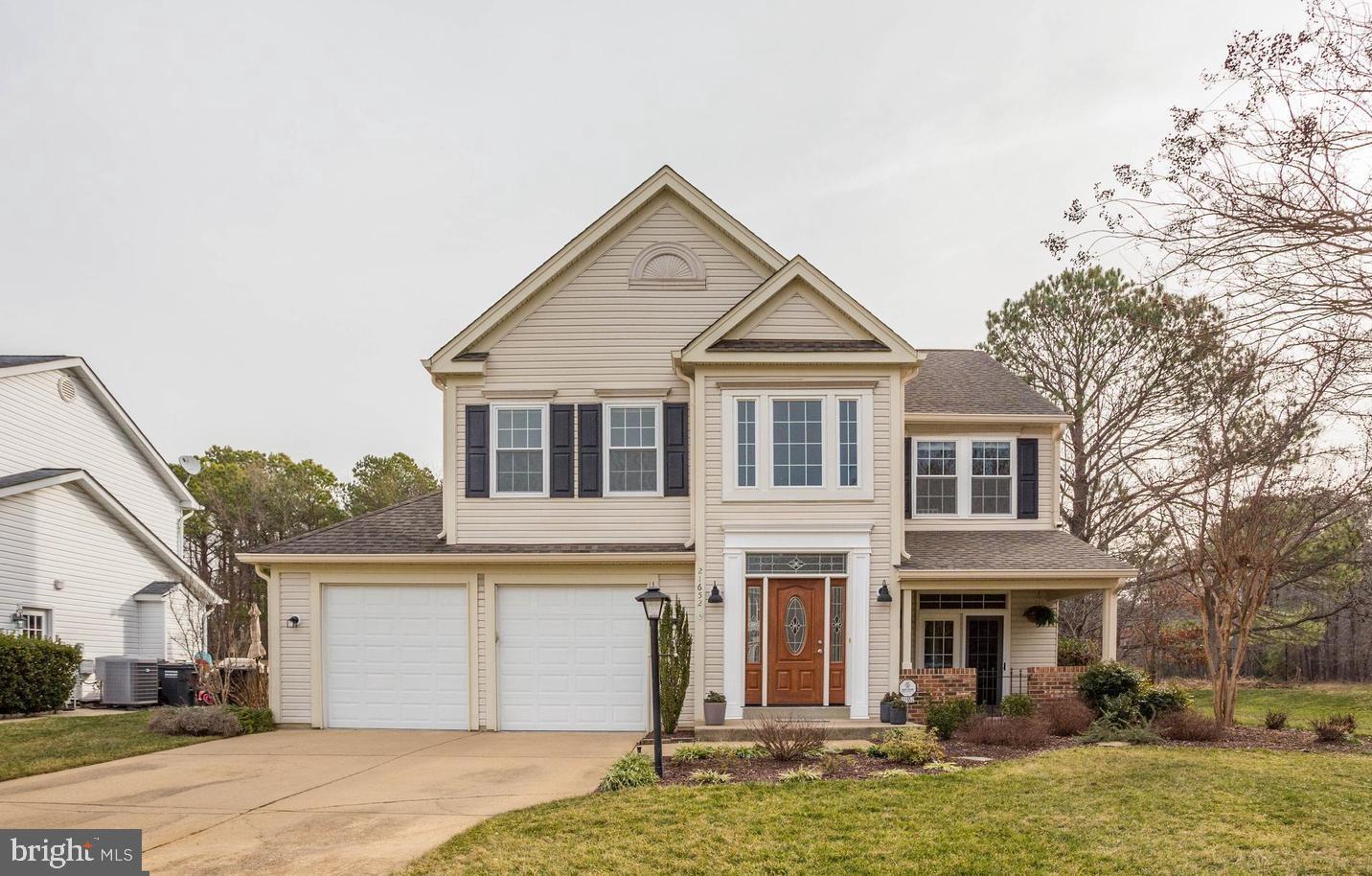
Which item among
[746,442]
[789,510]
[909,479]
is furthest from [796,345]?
[909,479]

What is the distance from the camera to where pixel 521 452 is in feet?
51.8

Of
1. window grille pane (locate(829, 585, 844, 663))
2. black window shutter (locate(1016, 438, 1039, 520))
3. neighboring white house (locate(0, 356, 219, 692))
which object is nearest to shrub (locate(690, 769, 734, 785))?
window grille pane (locate(829, 585, 844, 663))

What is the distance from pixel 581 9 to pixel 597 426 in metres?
6.63

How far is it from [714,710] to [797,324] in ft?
19.4

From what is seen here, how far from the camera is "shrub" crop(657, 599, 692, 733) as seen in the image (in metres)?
14.3

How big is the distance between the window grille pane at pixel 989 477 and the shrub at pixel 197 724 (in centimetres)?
1243

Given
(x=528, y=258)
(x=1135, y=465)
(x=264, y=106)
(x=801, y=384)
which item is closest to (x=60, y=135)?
(x=264, y=106)

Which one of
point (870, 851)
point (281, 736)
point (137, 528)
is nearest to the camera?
point (870, 851)

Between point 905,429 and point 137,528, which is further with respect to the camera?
point 137,528

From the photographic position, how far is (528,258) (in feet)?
63.1

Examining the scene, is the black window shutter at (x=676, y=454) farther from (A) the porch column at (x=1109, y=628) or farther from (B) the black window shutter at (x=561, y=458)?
(A) the porch column at (x=1109, y=628)

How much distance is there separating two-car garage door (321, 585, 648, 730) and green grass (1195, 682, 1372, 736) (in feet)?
36.3

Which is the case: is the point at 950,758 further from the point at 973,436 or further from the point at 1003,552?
the point at 973,436

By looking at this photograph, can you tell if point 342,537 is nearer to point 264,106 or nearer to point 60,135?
point 264,106
